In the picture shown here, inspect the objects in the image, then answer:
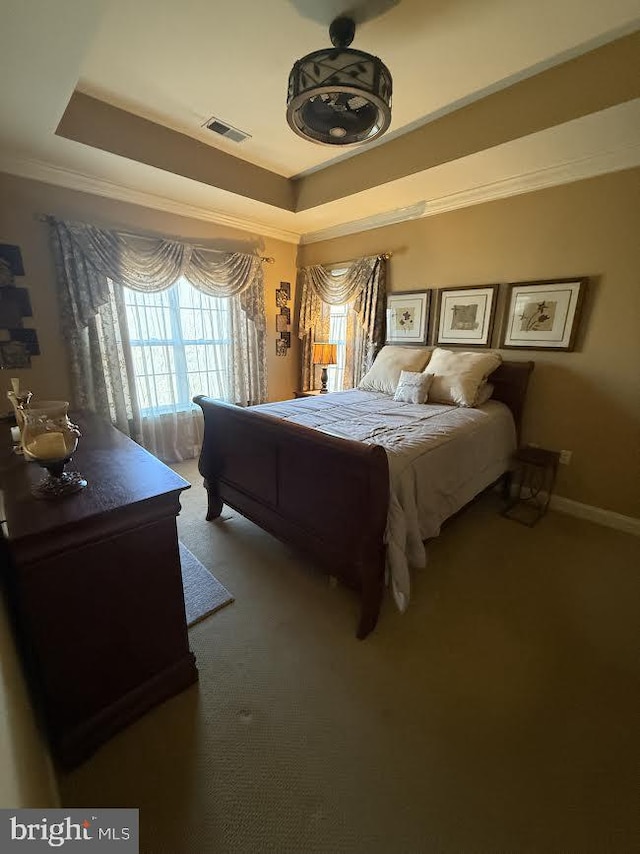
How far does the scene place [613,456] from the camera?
250cm

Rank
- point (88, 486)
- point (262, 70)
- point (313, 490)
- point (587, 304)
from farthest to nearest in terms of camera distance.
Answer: point (587, 304), point (262, 70), point (313, 490), point (88, 486)

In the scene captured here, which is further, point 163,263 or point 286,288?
point 286,288

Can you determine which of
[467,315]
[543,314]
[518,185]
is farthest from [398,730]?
[518,185]

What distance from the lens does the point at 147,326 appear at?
3.30 meters

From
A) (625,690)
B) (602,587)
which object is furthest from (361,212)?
(625,690)

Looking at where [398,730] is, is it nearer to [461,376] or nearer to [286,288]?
[461,376]

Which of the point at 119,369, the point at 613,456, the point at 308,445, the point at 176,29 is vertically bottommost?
the point at 613,456

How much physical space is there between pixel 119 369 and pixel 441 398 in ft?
9.34

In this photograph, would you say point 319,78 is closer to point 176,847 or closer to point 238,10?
point 238,10

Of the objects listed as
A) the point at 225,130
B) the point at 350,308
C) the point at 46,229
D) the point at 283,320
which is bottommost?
the point at 283,320

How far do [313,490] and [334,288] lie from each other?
9.65 feet

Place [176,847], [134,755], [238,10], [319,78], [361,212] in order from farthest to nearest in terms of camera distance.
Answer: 1. [361,212]
2. [238,10]
3. [319,78]
4. [134,755]
5. [176,847]

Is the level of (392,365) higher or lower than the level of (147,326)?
lower

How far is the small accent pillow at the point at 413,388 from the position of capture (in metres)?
2.82
